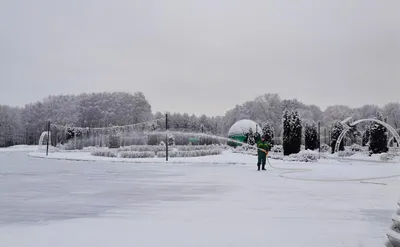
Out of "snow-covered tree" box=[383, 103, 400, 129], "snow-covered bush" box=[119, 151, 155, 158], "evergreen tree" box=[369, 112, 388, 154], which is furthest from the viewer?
"snow-covered tree" box=[383, 103, 400, 129]

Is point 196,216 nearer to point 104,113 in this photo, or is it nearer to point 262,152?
point 262,152

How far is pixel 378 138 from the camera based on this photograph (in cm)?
3897

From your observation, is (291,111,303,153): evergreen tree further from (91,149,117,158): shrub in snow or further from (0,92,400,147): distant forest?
Result: (0,92,400,147): distant forest

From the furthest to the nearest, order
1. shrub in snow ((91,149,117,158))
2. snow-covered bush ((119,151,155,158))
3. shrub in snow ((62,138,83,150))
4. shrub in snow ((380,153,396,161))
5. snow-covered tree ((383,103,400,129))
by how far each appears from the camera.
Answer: snow-covered tree ((383,103,400,129))
shrub in snow ((62,138,83,150))
shrub in snow ((91,149,117,158))
snow-covered bush ((119,151,155,158))
shrub in snow ((380,153,396,161))

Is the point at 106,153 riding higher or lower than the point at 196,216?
higher

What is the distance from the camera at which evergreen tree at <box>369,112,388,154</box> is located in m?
38.4

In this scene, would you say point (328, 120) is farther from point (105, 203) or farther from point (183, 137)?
point (105, 203)

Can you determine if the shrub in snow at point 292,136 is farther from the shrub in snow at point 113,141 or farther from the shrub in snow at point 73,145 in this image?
the shrub in snow at point 73,145

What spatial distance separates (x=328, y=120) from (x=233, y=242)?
105884mm

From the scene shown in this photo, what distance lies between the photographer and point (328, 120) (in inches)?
4163

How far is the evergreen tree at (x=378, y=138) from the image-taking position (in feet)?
126

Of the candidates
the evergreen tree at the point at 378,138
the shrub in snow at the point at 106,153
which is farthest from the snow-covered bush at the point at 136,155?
the evergreen tree at the point at 378,138

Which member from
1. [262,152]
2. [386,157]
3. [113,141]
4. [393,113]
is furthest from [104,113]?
[262,152]

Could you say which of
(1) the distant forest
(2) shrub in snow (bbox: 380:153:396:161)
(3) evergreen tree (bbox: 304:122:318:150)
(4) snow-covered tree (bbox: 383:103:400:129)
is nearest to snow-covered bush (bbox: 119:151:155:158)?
(2) shrub in snow (bbox: 380:153:396:161)
